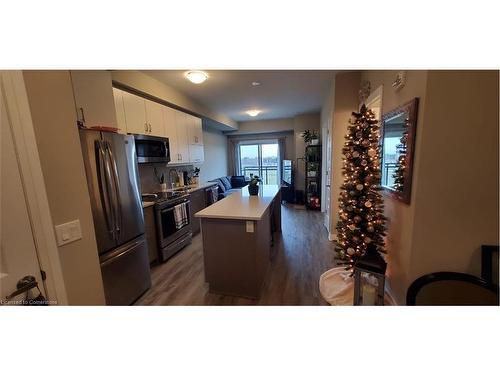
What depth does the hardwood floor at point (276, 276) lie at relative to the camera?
1.93 meters

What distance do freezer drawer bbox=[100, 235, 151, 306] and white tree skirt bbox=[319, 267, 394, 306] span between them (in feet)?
6.20

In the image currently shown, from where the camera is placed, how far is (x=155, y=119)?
9.67ft

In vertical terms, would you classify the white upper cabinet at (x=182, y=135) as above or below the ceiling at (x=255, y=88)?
below

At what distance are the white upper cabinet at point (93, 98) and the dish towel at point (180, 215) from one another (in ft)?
4.57

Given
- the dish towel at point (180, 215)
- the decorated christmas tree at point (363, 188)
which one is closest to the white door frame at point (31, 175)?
the dish towel at point (180, 215)

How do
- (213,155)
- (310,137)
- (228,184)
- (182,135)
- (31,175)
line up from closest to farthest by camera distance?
(31,175)
(182,135)
(310,137)
(228,184)
(213,155)

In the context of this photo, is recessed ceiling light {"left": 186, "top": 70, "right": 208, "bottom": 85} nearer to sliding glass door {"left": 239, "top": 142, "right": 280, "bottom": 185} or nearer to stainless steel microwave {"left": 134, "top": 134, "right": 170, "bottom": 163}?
stainless steel microwave {"left": 134, "top": 134, "right": 170, "bottom": 163}

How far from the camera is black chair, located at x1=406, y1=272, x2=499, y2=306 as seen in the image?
1.24 metres

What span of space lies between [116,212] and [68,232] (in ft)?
1.82

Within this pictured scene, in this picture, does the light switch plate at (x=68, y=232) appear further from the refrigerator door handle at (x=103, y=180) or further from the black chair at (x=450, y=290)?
the black chair at (x=450, y=290)

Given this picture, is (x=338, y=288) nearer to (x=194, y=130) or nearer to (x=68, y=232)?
(x=68, y=232)

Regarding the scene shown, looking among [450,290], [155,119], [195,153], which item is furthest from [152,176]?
[450,290]
